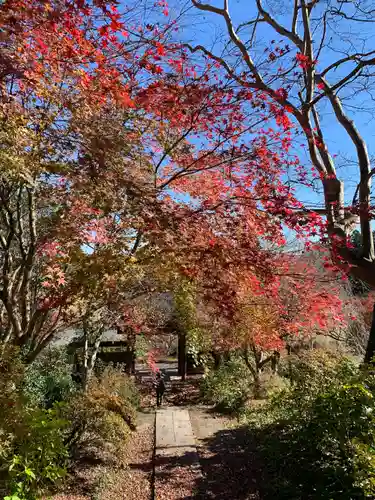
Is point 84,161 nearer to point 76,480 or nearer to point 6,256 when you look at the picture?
point 6,256

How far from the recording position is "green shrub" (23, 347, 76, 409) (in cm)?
845

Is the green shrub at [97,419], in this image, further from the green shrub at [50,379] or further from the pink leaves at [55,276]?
the pink leaves at [55,276]

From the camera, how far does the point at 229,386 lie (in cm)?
1183

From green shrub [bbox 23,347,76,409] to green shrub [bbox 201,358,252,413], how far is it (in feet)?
13.4

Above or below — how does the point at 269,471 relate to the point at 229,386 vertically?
below

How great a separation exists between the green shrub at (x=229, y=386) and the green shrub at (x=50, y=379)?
4073 mm

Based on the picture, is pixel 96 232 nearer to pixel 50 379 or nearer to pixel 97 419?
A: pixel 97 419

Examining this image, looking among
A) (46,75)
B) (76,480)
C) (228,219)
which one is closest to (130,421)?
(76,480)

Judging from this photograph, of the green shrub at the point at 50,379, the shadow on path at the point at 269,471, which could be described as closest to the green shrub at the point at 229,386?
the shadow on path at the point at 269,471

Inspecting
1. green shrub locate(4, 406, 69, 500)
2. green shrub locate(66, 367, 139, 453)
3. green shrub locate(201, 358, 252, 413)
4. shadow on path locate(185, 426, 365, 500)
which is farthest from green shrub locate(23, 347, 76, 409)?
green shrub locate(4, 406, 69, 500)

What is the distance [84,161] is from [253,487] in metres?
4.98

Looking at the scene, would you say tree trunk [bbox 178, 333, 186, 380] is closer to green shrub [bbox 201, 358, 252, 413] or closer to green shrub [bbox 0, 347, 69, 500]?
green shrub [bbox 201, 358, 252, 413]

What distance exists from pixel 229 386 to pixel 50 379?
511cm

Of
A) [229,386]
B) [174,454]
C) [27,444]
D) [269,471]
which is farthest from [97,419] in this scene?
[229,386]
